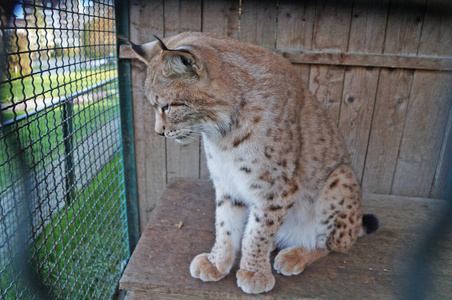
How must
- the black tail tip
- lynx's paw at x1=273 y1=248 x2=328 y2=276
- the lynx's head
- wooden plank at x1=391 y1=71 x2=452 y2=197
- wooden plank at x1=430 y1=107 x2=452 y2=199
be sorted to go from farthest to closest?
wooden plank at x1=430 y1=107 x2=452 y2=199, wooden plank at x1=391 y1=71 x2=452 y2=197, the black tail tip, lynx's paw at x1=273 y1=248 x2=328 y2=276, the lynx's head

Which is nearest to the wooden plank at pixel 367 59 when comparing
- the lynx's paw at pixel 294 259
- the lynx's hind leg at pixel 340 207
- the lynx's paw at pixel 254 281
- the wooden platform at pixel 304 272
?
the lynx's hind leg at pixel 340 207

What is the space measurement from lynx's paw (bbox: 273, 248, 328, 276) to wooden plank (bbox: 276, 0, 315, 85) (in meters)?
1.51

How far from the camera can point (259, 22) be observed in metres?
2.67

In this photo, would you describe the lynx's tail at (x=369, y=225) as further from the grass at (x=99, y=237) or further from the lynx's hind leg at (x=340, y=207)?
the grass at (x=99, y=237)

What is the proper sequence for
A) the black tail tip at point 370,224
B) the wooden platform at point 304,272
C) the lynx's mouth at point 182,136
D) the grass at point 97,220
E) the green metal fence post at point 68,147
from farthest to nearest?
the grass at point 97,220, the black tail tip at point 370,224, the green metal fence post at point 68,147, the wooden platform at point 304,272, the lynx's mouth at point 182,136

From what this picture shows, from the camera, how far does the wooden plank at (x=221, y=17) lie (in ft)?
8.67

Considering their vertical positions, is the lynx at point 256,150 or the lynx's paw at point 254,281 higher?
the lynx at point 256,150

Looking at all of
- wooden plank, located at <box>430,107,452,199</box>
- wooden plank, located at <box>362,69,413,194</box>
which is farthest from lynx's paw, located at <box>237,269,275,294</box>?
wooden plank, located at <box>430,107,452,199</box>

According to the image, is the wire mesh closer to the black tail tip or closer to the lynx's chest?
Answer: the lynx's chest

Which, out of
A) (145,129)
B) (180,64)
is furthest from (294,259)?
(145,129)

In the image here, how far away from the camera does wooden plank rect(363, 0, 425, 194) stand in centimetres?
262

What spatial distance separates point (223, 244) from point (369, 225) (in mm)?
997

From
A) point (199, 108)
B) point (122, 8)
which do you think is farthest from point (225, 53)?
point (122, 8)

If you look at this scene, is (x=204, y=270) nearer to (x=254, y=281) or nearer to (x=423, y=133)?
(x=254, y=281)
